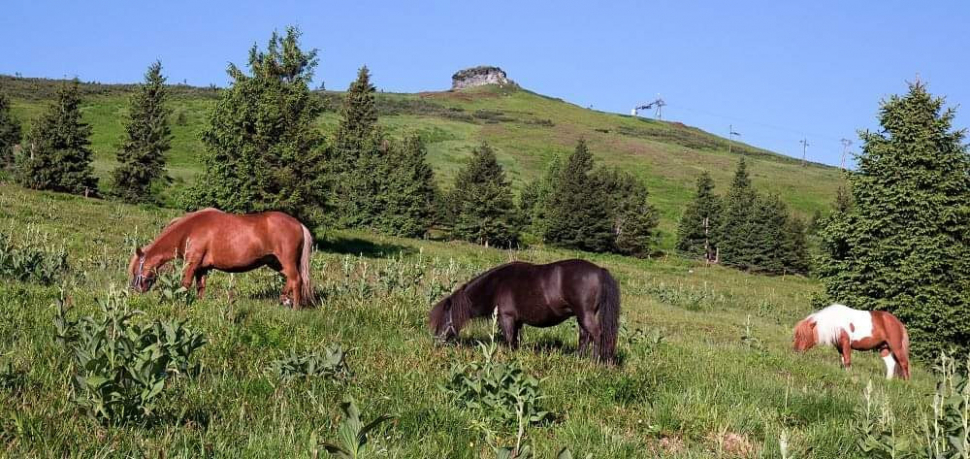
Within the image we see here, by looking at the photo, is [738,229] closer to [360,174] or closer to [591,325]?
[360,174]

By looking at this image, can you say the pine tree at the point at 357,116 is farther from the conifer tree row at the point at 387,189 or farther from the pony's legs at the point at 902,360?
the pony's legs at the point at 902,360

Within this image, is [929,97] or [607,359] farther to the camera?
[929,97]

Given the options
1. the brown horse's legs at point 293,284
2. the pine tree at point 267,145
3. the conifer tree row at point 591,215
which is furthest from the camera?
the conifer tree row at point 591,215

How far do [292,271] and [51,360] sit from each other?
522 centimetres

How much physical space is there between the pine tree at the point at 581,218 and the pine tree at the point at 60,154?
42.5 m

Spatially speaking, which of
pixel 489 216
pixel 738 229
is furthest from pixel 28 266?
pixel 738 229

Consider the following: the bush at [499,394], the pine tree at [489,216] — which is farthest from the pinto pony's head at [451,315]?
the pine tree at [489,216]

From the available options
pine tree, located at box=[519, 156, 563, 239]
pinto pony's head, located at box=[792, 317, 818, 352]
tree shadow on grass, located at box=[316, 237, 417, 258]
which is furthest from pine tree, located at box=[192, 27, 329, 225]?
pine tree, located at box=[519, 156, 563, 239]

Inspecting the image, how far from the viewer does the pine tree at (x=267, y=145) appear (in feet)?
93.0

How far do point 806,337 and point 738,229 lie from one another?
205 ft

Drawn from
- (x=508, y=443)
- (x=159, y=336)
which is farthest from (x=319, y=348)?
(x=508, y=443)

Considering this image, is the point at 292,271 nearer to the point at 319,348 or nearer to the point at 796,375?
the point at 319,348

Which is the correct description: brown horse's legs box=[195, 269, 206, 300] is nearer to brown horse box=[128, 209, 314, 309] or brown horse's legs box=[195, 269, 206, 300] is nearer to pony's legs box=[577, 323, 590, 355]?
brown horse box=[128, 209, 314, 309]

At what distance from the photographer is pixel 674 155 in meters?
142
